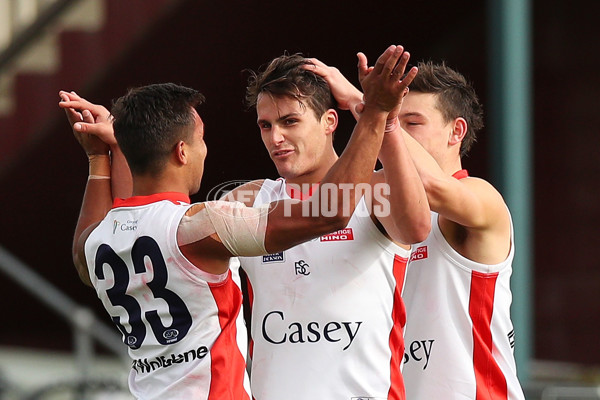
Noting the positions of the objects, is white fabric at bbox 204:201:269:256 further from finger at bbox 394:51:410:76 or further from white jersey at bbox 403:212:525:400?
white jersey at bbox 403:212:525:400

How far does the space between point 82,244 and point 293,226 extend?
3.54ft

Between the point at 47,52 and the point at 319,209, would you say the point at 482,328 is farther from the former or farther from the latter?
the point at 47,52

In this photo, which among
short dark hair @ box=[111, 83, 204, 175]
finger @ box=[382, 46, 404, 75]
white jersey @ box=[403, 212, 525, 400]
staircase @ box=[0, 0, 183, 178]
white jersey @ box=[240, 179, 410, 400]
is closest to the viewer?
finger @ box=[382, 46, 404, 75]

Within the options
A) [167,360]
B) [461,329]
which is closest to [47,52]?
[461,329]

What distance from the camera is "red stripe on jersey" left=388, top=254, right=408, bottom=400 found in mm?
4141

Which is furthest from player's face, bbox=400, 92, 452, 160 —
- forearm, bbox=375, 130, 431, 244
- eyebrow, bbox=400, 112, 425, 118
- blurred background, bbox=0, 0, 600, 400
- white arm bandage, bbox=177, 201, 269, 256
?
blurred background, bbox=0, 0, 600, 400

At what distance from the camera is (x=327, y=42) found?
10.0 meters

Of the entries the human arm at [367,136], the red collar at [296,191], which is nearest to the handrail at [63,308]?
the red collar at [296,191]

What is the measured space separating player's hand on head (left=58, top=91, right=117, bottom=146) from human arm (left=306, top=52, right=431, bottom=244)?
3.35ft

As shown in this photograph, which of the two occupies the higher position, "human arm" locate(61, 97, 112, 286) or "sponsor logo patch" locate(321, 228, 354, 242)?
"human arm" locate(61, 97, 112, 286)

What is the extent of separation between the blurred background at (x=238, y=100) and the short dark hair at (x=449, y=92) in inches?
167

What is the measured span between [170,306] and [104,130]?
1.00m

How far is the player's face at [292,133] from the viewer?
4.25m

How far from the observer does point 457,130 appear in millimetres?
4527
